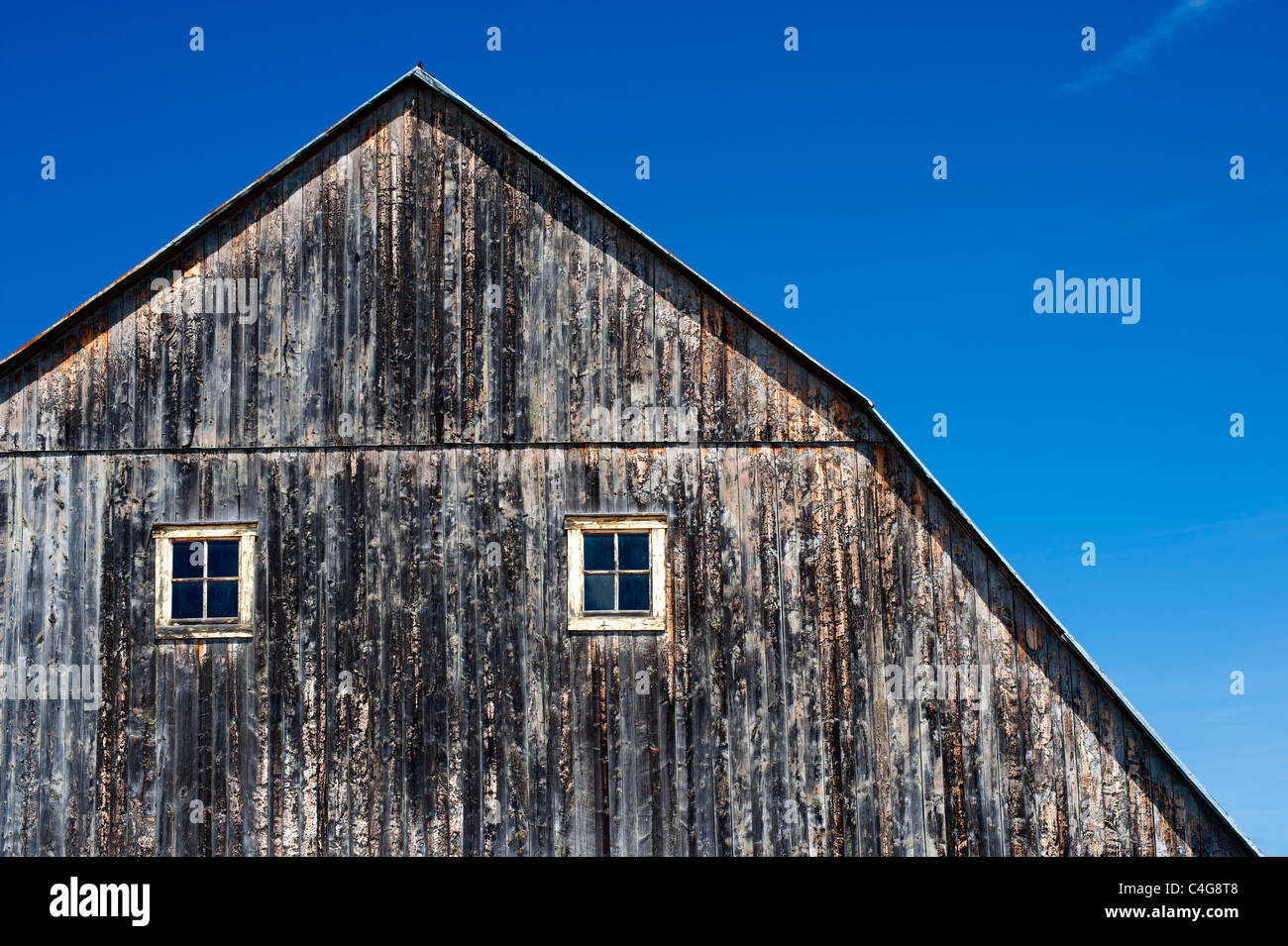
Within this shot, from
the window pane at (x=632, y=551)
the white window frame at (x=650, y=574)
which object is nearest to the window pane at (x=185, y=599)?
the white window frame at (x=650, y=574)

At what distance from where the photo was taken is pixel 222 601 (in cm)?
1083

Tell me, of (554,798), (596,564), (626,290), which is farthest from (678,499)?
(554,798)

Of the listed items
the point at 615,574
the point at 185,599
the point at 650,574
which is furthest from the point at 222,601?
the point at 650,574

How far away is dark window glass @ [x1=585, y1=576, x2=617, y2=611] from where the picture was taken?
10789 mm

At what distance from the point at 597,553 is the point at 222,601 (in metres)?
3.52

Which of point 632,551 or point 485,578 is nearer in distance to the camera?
point 485,578

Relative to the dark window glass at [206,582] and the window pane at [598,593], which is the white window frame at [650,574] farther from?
the dark window glass at [206,582]

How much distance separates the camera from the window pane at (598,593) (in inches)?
425

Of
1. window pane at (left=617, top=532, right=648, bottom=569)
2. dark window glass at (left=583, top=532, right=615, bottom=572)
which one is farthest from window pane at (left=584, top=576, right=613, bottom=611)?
window pane at (left=617, top=532, right=648, bottom=569)

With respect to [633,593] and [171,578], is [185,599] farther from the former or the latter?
[633,593]
